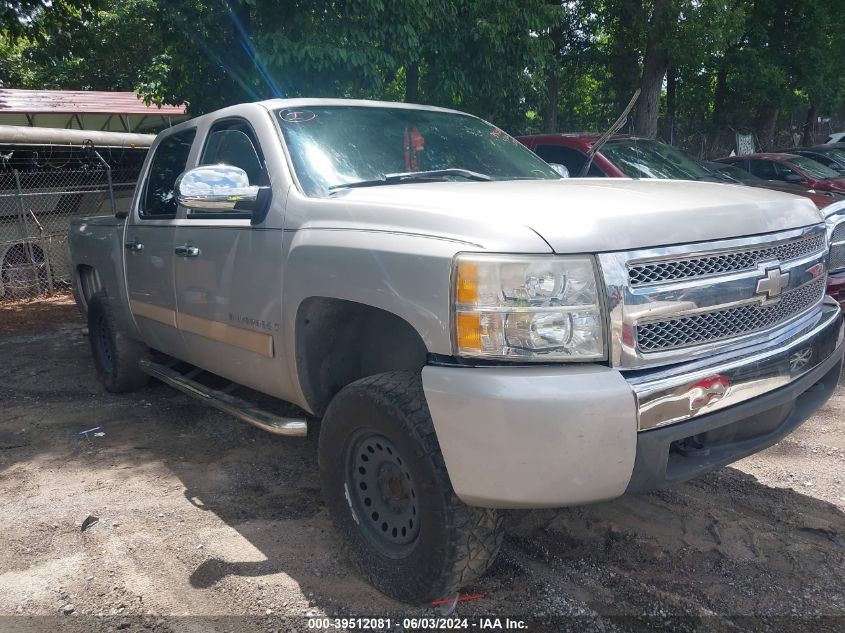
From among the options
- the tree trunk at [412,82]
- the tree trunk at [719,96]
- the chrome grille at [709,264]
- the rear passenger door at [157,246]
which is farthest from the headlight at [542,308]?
the tree trunk at [719,96]

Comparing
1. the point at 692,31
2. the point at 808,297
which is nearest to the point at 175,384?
the point at 808,297

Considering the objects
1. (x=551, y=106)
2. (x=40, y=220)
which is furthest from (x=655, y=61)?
(x=40, y=220)

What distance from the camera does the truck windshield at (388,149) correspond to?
3332 mm

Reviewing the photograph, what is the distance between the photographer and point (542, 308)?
225 centimetres

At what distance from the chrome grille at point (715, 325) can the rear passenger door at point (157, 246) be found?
2760mm

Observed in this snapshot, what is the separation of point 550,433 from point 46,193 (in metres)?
11.1

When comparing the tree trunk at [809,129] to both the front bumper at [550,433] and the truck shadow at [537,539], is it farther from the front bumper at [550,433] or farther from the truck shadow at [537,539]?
the front bumper at [550,433]

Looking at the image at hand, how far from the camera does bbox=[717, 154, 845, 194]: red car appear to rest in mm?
10852

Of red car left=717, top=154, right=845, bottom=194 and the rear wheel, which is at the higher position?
red car left=717, top=154, right=845, bottom=194

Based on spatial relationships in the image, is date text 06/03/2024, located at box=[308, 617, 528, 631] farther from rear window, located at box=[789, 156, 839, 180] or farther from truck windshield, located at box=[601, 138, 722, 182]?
rear window, located at box=[789, 156, 839, 180]

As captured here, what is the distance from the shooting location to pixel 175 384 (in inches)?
168

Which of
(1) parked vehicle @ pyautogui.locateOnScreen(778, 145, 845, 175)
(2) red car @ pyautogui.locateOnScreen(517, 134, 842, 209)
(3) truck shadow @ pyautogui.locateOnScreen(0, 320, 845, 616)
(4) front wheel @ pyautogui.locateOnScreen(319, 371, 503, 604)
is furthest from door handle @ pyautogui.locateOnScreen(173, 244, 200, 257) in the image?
(1) parked vehicle @ pyautogui.locateOnScreen(778, 145, 845, 175)

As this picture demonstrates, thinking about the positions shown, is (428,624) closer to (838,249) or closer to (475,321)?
(475,321)

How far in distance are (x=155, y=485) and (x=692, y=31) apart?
1128 centimetres
